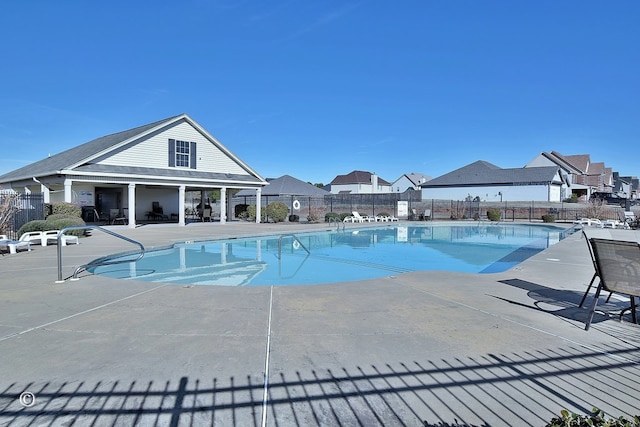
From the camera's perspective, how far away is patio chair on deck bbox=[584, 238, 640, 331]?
145 inches

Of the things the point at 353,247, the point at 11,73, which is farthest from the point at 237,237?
the point at 11,73

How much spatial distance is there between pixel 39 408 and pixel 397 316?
11.0 feet

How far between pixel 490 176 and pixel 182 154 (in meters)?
37.5

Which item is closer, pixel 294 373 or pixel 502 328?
pixel 294 373

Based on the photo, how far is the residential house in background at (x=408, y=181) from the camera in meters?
66.6

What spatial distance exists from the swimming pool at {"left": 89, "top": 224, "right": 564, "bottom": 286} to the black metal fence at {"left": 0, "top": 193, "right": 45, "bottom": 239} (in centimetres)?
574

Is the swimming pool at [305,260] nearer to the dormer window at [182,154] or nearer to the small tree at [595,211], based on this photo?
the dormer window at [182,154]

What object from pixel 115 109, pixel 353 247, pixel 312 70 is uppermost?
pixel 312 70

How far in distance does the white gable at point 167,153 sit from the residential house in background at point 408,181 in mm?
48315

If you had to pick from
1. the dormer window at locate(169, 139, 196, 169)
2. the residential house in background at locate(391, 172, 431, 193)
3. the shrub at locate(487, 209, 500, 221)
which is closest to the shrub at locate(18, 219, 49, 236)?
the dormer window at locate(169, 139, 196, 169)

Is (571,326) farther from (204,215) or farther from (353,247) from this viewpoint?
(204,215)

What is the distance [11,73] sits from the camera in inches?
717

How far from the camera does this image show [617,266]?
3783mm

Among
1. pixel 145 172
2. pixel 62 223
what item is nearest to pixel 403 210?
pixel 145 172
